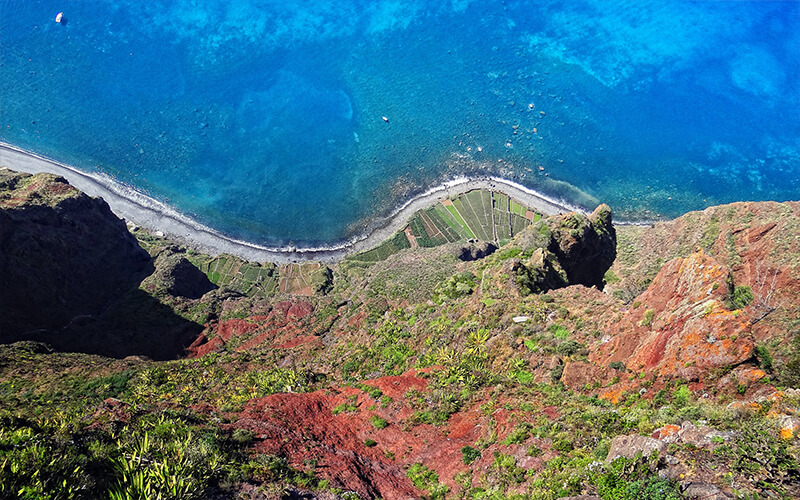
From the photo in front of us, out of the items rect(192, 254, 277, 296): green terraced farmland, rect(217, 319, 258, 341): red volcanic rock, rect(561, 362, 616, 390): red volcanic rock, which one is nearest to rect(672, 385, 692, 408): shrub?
rect(561, 362, 616, 390): red volcanic rock

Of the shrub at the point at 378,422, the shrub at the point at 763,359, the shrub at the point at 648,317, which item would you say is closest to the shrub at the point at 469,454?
the shrub at the point at 378,422

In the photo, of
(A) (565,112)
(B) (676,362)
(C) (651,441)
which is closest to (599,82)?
(A) (565,112)

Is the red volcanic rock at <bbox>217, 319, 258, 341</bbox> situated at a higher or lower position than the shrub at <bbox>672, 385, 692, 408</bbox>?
lower

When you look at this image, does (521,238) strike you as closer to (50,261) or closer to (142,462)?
(142,462)

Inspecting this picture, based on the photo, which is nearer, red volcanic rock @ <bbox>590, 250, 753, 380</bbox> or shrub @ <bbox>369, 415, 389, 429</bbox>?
red volcanic rock @ <bbox>590, 250, 753, 380</bbox>

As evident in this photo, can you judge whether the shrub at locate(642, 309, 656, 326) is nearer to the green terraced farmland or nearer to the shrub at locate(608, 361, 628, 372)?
the shrub at locate(608, 361, 628, 372)

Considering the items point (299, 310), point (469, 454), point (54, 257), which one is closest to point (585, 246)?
point (469, 454)
